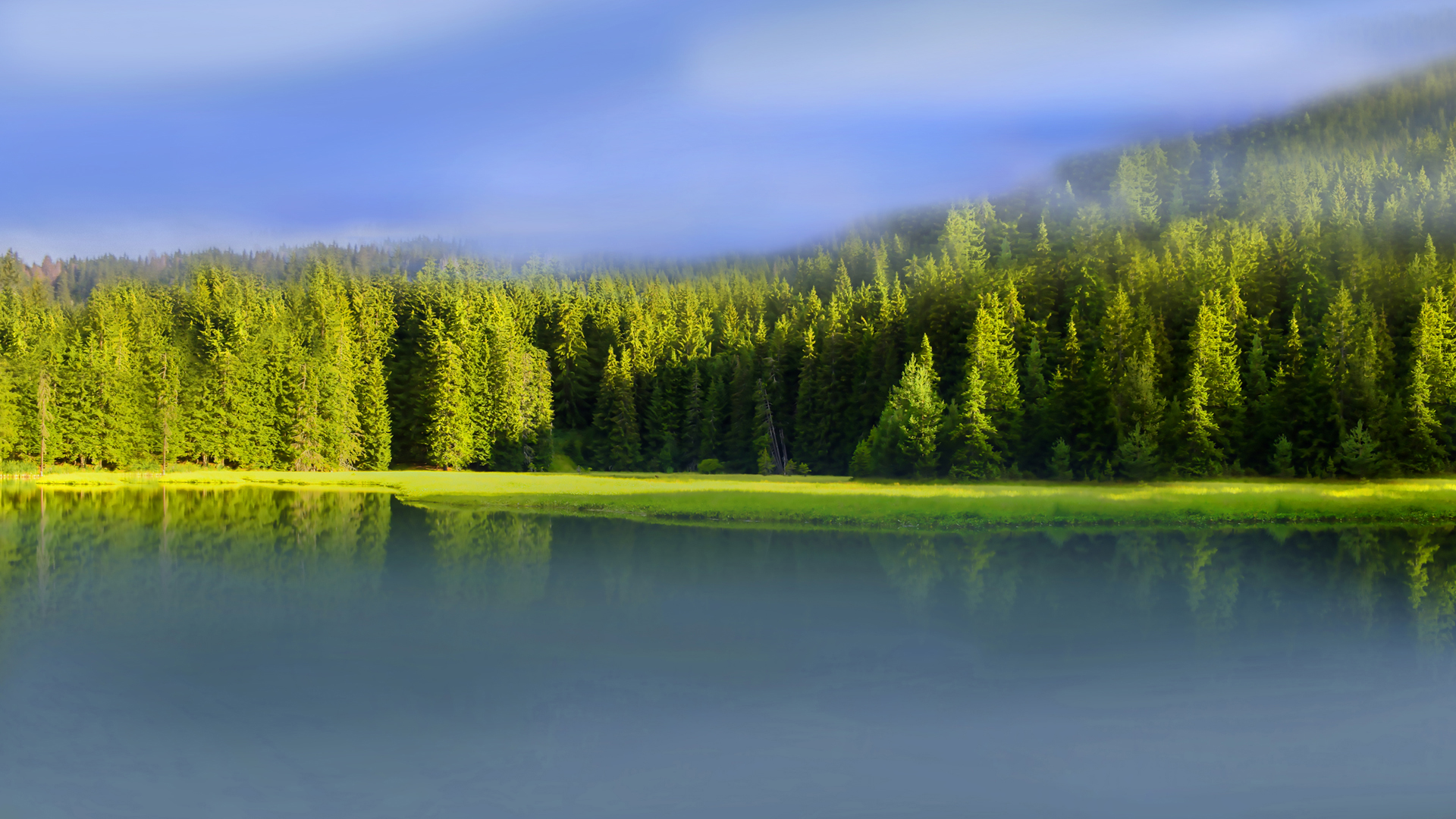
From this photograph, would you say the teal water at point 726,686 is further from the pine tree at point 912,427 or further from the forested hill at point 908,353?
the forested hill at point 908,353

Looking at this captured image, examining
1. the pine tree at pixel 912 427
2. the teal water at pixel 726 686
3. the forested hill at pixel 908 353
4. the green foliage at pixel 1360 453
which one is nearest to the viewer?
the teal water at pixel 726 686

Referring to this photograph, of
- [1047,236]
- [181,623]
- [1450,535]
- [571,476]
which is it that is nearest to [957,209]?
[1047,236]

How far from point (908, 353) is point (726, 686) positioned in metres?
58.0

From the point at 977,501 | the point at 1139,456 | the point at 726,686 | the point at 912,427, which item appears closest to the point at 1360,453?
the point at 1139,456

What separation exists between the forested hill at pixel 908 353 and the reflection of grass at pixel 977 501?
5234mm

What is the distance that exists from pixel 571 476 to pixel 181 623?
46.4m

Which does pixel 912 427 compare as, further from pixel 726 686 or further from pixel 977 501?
→ pixel 726 686

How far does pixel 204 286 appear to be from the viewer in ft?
361

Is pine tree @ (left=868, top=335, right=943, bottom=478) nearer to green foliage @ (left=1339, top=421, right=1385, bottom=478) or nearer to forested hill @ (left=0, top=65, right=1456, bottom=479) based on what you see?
forested hill @ (left=0, top=65, right=1456, bottom=479)

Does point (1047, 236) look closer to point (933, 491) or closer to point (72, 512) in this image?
point (933, 491)

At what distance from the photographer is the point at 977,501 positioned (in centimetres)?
4666

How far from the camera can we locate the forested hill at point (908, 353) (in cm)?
5875

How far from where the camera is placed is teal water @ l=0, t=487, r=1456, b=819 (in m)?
13.3

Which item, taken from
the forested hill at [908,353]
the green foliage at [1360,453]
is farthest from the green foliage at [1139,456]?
the green foliage at [1360,453]
